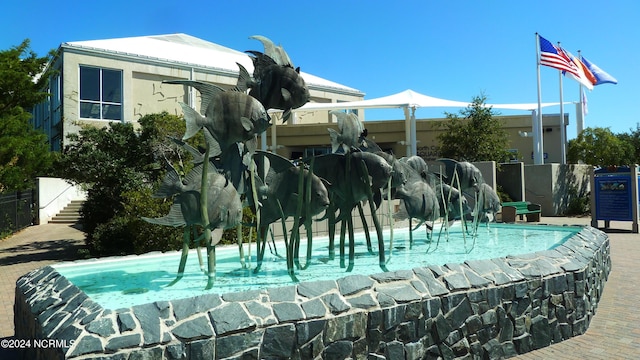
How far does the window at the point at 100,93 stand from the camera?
22.2m

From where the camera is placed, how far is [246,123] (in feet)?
16.0

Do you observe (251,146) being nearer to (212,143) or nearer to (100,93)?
(212,143)

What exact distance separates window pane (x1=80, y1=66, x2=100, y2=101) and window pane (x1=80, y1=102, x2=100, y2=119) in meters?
0.33

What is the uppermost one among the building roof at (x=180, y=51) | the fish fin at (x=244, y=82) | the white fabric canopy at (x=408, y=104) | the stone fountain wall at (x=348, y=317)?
the building roof at (x=180, y=51)

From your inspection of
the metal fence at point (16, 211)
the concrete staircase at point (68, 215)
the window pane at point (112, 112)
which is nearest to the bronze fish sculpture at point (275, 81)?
the metal fence at point (16, 211)

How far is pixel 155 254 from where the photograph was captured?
7.52 metres

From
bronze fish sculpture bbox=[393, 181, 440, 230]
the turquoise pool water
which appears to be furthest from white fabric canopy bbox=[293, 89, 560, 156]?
bronze fish sculpture bbox=[393, 181, 440, 230]

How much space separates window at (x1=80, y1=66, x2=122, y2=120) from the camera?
22.2 metres

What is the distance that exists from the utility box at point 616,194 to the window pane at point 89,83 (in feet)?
70.9

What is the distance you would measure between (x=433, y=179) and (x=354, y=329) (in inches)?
186

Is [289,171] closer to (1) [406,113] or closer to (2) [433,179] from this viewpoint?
(2) [433,179]

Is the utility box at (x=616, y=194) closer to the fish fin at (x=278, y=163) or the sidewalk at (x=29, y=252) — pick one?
the fish fin at (x=278, y=163)

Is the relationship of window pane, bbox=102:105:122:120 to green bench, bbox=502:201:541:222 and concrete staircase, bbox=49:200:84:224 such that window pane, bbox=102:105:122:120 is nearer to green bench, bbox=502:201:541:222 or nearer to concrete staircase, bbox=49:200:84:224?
concrete staircase, bbox=49:200:84:224

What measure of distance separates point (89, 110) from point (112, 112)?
3.36 ft
